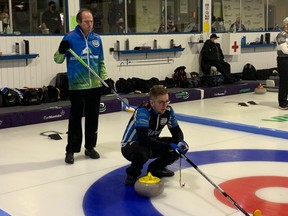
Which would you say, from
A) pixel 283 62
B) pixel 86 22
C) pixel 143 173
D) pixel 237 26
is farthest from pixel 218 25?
pixel 143 173

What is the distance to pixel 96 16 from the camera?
973 centimetres

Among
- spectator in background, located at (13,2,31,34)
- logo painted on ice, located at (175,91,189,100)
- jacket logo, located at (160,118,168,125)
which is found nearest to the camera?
jacket logo, located at (160,118,168,125)

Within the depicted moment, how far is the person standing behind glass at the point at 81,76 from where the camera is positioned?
4750 mm

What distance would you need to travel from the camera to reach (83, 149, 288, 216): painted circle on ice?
347cm

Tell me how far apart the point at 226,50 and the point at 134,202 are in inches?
347

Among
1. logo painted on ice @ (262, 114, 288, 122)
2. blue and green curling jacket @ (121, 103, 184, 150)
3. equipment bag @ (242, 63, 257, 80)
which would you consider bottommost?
logo painted on ice @ (262, 114, 288, 122)

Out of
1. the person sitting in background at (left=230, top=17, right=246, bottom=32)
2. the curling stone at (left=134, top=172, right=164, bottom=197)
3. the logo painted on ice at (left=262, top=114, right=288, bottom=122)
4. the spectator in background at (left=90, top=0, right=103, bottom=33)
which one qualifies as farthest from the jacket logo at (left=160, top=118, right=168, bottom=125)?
the person sitting in background at (left=230, top=17, right=246, bottom=32)

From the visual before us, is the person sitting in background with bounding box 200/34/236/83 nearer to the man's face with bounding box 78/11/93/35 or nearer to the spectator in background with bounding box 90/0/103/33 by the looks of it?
the spectator in background with bounding box 90/0/103/33

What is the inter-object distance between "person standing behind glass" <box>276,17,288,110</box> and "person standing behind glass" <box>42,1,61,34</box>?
4161mm

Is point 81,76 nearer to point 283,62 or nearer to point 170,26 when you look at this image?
point 283,62

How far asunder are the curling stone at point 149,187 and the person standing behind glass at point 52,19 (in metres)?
5.76

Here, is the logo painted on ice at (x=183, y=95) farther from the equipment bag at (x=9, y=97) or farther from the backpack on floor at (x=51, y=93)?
the equipment bag at (x=9, y=97)

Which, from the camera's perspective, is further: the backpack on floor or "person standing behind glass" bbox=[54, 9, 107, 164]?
the backpack on floor

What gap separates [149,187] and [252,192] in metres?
0.90
